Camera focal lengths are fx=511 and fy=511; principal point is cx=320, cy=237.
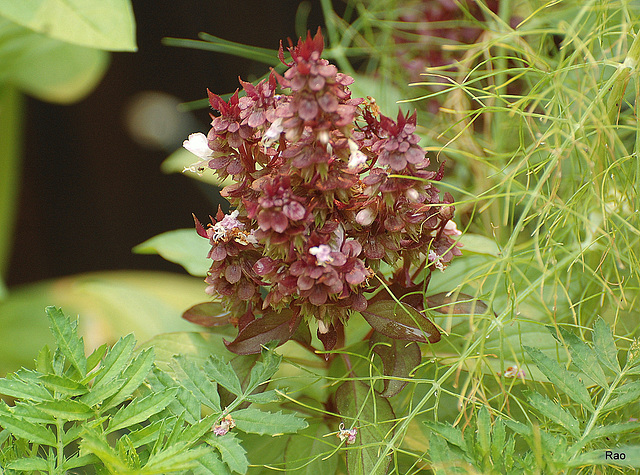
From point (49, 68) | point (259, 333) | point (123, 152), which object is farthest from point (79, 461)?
point (123, 152)

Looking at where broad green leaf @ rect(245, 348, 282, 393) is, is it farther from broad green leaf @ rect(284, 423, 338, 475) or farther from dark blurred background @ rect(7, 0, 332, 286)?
dark blurred background @ rect(7, 0, 332, 286)

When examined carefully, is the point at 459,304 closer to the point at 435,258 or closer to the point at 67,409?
the point at 435,258

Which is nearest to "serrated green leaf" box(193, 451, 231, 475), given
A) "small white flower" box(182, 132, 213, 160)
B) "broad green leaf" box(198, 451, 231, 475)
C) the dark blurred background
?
"broad green leaf" box(198, 451, 231, 475)

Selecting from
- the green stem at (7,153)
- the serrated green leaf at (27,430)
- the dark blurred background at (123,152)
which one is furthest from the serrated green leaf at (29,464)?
the dark blurred background at (123,152)

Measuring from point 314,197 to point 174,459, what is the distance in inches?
7.0

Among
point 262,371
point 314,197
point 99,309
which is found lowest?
point 99,309

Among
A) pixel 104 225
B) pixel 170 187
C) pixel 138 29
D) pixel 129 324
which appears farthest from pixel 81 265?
pixel 129 324

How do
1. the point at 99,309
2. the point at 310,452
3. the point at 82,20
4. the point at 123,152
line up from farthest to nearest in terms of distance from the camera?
the point at 123,152 < the point at 99,309 < the point at 82,20 < the point at 310,452

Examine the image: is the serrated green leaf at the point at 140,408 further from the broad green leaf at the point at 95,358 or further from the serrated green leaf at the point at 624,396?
the serrated green leaf at the point at 624,396

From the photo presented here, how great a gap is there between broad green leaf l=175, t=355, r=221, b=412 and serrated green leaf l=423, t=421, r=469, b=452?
0.15 m

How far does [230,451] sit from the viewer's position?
12.7 inches

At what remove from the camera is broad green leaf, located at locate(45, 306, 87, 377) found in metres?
0.34

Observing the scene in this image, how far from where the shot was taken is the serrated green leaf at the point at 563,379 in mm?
323

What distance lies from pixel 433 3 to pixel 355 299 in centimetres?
61
